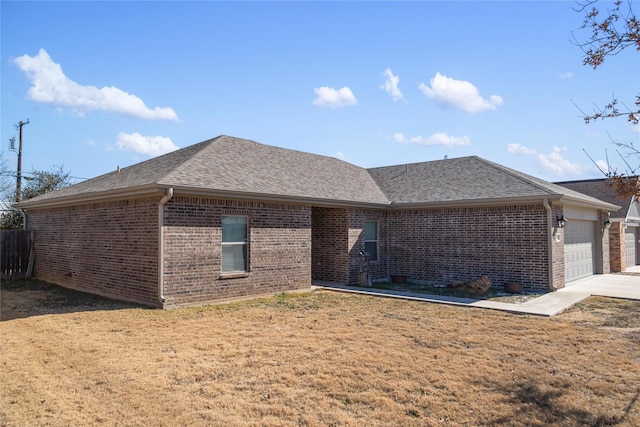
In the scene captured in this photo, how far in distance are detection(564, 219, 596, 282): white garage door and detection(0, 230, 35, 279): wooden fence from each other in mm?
19324

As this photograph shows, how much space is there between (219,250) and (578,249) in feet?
43.4

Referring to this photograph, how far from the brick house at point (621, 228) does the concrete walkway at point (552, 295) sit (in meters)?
3.12

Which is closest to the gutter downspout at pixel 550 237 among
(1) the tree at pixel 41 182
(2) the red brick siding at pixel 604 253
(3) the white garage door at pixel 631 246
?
(2) the red brick siding at pixel 604 253

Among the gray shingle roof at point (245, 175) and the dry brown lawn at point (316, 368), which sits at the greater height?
the gray shingle roof at point (245, 175)

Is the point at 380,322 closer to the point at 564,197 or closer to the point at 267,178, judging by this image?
the point at 267,178

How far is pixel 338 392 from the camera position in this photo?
5.02m

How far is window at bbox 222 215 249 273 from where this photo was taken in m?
11.3

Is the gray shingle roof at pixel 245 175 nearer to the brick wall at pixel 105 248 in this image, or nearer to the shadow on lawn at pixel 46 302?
the brick wall at pixel 105 248

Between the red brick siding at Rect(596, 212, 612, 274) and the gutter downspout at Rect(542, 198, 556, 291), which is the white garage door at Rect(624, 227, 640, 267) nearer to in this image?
the red brick siding at Rect(596, 212, 612, 274)

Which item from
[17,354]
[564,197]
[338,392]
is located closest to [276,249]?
[17,354]

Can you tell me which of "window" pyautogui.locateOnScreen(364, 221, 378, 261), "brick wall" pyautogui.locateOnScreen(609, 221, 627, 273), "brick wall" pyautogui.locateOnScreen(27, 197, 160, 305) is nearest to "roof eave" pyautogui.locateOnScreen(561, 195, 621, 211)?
"brick wall" pyautogui.locateOnScreen(609, 221, 627, 273)

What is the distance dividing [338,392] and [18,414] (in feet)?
10.9

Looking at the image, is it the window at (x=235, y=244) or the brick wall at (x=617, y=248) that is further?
the brick wall at (x=617, y=248)

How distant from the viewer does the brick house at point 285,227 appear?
1049cm
